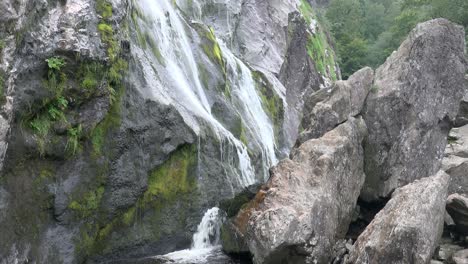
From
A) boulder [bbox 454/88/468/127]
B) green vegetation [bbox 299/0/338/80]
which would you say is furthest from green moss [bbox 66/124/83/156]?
green vegetation [bbox 299/0/338/80]

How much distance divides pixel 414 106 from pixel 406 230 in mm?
7185

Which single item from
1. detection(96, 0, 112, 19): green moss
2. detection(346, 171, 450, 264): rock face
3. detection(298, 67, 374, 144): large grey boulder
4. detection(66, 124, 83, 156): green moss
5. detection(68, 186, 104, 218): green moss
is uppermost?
detection(96, 0, 112, 19): green moss

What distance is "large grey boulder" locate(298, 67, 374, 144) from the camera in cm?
1558

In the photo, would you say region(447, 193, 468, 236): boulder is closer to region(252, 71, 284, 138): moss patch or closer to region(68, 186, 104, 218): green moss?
region(68, 186, 104, 218): green moss

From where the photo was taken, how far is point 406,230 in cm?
959

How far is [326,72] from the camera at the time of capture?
1452 inches

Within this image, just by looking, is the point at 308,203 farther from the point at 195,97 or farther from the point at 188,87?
the point at 188,87

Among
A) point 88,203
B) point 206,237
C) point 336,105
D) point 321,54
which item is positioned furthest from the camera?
point 321,54

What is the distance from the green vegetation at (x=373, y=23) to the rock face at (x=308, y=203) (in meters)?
25.0

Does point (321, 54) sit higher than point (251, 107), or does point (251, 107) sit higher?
point (321, 54)

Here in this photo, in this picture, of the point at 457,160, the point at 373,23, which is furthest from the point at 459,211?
the point at 373,23

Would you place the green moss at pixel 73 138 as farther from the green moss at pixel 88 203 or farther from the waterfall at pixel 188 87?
the waterfall at pixel 188 87

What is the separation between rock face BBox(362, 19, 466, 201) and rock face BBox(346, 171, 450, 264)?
139 inches

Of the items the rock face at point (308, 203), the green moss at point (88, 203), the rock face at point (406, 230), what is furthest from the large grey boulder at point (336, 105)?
the green moss at point (88, 203)
